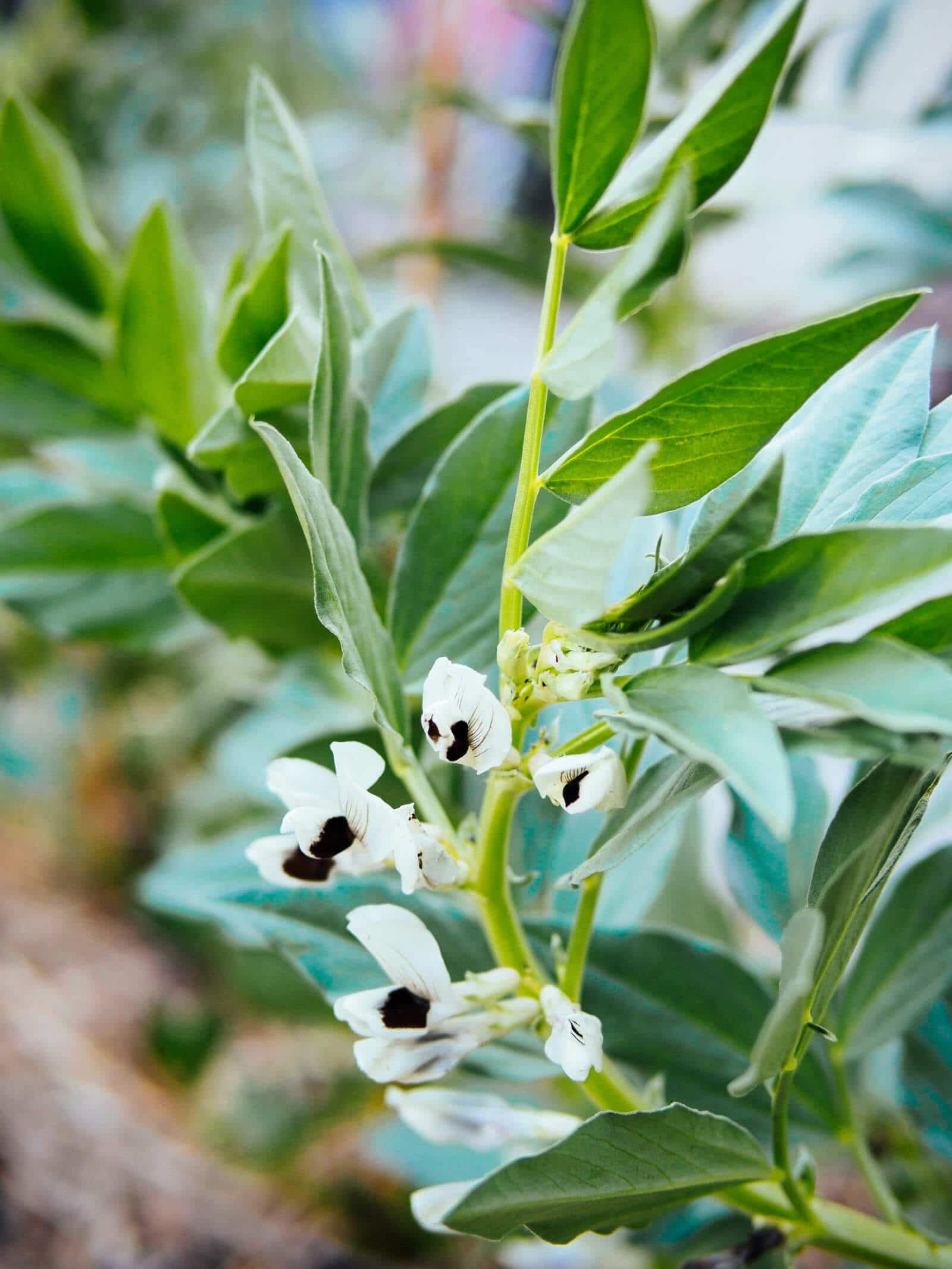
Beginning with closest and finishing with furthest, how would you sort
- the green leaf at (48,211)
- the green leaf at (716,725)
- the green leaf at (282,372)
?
the green leaf at (716,725) < the green leaf at (282,372) < the green leaf at (48,211)

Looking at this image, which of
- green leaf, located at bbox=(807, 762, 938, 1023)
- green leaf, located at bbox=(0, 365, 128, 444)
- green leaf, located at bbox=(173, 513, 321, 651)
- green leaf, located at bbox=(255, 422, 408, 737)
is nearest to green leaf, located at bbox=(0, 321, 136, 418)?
green leaf, located at bbox=(0, 365, 128, 444)

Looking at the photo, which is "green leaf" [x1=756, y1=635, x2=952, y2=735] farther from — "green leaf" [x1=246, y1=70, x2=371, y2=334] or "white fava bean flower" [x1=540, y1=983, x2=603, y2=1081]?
"green leaf" [x1=246, y1=70, x2=371, y2=334]

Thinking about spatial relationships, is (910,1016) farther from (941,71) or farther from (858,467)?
(941,71)

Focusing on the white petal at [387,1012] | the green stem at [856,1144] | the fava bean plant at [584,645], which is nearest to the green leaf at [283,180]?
the fava bean plant at [584,645]

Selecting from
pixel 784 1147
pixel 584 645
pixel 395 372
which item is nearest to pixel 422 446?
pixel 395 372

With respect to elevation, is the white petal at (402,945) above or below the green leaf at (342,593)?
below

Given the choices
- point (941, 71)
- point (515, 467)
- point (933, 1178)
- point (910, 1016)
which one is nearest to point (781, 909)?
point (910, 1016)

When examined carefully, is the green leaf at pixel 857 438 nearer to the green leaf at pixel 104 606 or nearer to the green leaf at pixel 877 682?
the green leaf at pixel 877 682
